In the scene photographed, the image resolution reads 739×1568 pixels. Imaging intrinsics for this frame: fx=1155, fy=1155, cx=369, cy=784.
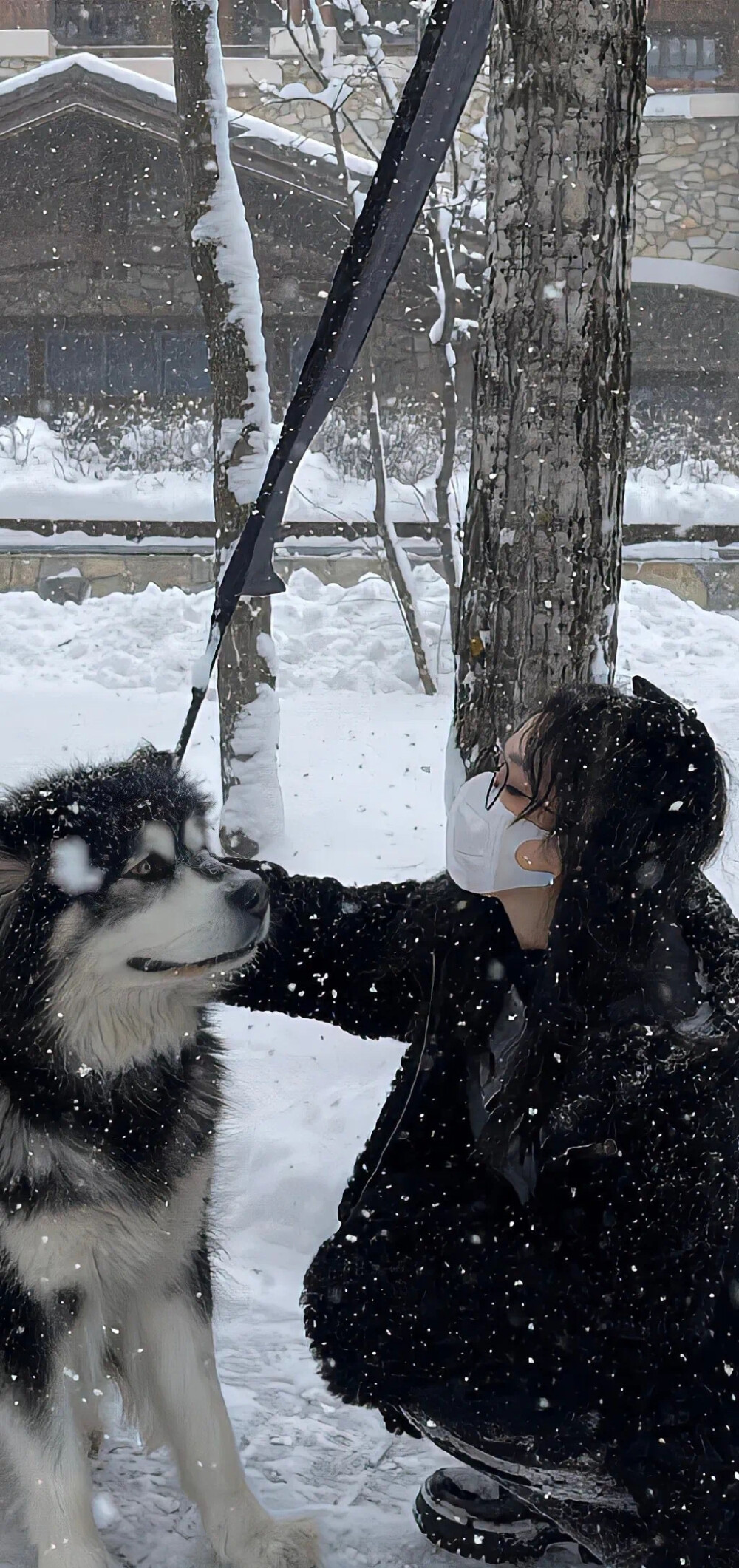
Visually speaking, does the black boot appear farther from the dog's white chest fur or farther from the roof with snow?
the roof with snow

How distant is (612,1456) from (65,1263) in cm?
80

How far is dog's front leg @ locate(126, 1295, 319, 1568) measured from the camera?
1.88m

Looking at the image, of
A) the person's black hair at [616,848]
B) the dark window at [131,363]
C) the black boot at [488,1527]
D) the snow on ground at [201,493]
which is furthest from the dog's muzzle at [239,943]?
the dark window at [131,363]

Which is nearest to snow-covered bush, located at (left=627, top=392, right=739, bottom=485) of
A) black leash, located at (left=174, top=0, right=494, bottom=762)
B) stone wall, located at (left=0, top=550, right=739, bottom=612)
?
stone wall, located at (left=0, top=550, right=739, bottom=612)

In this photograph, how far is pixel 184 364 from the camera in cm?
1362

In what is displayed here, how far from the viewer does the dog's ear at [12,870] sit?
171 cm

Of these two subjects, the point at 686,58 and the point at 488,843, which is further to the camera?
the point at 686,58

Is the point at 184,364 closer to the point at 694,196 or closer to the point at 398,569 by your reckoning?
the point at 694,196

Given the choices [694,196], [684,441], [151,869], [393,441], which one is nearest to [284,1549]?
[151,869]

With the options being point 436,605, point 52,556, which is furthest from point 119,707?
point 436,605

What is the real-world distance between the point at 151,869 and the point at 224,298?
388 cm

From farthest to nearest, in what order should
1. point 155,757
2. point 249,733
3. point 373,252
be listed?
1. point 249,733
2. point 373,252
3. point 155,757

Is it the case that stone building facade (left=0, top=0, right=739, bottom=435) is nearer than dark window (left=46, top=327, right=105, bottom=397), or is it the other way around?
stone building facade (left=0, top=0, right=739, bottom=435)

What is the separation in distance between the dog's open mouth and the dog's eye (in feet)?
0.41
